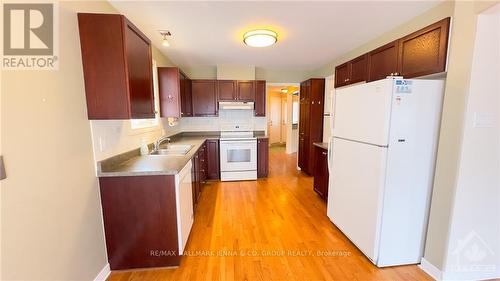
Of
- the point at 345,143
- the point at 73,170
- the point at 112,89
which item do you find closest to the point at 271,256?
the point at 345,143

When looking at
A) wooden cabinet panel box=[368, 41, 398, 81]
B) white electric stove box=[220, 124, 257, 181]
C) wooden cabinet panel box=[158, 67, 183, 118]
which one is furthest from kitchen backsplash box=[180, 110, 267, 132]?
wooden cabinet panel box=[368, 41, 398, 81]

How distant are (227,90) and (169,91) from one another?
4.75ft

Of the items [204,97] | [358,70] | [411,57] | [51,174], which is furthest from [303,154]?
[51,174]

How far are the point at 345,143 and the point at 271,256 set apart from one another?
140 cm

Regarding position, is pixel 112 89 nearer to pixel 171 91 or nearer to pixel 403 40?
pixel 171 91

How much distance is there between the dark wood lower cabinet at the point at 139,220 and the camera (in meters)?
1.73

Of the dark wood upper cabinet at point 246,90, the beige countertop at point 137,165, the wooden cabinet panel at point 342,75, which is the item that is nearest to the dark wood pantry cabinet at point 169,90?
A: the beige countertop at point 137,165

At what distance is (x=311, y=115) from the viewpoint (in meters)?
4.27

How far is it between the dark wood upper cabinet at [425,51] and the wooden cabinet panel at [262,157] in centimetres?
259

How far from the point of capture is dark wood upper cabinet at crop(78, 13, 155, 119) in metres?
1.49

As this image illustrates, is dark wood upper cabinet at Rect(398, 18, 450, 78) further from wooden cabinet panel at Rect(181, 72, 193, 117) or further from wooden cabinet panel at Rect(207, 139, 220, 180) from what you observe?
wooden cabinet panel at Rect(181, 72, 193, 117)

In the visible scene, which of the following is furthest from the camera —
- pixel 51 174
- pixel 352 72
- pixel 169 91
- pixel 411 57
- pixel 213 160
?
pixel 213 160

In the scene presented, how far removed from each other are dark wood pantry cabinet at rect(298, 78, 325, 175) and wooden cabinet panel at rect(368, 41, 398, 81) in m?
1.63

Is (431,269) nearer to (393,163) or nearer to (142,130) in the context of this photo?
(393,163)
